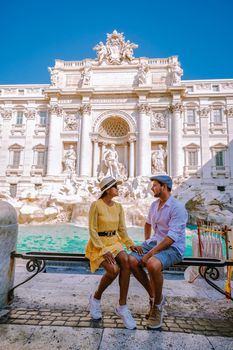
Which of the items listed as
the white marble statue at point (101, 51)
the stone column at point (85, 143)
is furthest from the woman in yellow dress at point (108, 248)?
the white marble statue at point (101, 51)

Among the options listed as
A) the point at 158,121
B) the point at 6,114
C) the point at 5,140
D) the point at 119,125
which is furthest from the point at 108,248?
the point at 6,114

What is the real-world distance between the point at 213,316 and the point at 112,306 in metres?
1.15

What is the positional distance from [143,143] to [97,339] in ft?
61.1

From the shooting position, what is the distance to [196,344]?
1.77 metres

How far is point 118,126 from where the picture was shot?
71.7ft

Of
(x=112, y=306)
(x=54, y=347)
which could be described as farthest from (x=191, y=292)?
(x=54, y=347)

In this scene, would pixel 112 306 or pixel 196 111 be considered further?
pixel 196 111

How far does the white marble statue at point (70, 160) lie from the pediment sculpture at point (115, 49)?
9914 mm

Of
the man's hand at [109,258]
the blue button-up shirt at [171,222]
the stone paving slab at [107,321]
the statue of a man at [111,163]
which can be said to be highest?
the statue of a man at [111,163]

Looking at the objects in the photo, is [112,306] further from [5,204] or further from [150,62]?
[150,62]

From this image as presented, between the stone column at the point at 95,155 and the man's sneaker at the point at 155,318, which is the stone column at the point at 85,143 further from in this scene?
the man's sneaker at the point at 155,318

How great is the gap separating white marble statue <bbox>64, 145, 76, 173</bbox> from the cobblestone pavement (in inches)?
710

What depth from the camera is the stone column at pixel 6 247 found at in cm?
236

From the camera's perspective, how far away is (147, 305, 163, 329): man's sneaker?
2.02m
